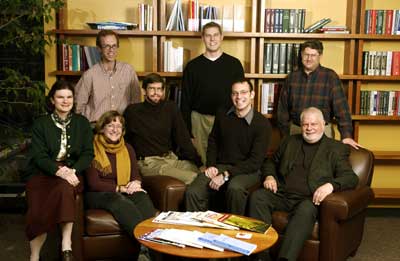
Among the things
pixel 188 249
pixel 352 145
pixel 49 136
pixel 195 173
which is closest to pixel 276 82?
pixel 352 145

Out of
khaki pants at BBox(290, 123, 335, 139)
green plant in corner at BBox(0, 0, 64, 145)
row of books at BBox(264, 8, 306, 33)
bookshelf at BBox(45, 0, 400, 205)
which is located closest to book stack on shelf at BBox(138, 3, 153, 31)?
bookshelf at BBox(45, 0, 400, 205)

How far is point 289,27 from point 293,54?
24cm

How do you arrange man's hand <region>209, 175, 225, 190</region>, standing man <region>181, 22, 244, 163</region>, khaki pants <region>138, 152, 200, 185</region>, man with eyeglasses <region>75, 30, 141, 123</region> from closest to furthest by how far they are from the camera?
1. man's hand <region>209, 175, 225, 190</region>
2. khaki pants <region>138, 152, 200, 185</region>
3. man with eyeglasses <region>75, 30, 141, 123</region>
4. standing man <region>181, 22, 244, 163</region>

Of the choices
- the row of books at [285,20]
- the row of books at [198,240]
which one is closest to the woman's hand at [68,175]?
the row of books at [198,240]

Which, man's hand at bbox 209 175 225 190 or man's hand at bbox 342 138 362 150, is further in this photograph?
man's hand at bbox 342 138 362 150

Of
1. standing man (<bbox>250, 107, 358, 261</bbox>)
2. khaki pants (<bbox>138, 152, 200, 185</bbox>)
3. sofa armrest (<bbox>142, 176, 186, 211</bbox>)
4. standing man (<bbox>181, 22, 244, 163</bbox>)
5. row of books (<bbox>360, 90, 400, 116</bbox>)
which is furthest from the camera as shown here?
row of books (<bbox>360, 90, 400, 116</bbox>)

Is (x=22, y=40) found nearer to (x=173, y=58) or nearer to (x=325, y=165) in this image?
(x=173, y=58)

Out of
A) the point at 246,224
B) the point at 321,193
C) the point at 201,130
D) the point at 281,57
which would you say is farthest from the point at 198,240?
the point at 281,57

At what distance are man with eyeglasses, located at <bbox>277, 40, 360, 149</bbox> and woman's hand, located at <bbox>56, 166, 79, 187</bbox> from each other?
179 centimetres

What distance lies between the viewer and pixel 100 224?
3.27 m

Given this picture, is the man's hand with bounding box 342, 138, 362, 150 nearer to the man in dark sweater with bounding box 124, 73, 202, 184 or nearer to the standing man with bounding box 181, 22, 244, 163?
the standing man with bounding box 181, 22, 244, 163

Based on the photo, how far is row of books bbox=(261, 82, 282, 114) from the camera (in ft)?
15.0

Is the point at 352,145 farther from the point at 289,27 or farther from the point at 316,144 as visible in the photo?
the point at 289,27

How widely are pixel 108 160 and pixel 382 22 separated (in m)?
2.72
